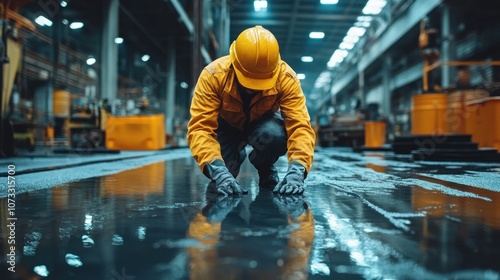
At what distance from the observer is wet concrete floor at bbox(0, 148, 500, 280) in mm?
901

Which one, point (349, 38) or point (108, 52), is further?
point (349, 38)

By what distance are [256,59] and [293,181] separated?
26.9 inches

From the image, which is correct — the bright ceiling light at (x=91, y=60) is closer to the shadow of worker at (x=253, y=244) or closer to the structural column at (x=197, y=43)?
the structural column at (x=197, y=43)

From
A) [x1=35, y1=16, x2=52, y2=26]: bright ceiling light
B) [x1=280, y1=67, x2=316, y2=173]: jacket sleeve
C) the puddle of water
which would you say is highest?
[x1=35, y1=16, x2=52, y2=26]: bright ceiling light

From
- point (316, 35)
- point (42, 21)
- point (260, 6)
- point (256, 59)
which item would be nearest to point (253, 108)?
point (256, 59)

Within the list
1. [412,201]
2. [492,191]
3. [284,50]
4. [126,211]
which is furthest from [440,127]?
[284,50]

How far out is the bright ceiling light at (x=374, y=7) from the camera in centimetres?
1354

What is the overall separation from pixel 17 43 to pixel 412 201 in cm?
606

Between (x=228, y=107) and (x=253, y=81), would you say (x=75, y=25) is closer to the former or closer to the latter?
(x=228, y=107)

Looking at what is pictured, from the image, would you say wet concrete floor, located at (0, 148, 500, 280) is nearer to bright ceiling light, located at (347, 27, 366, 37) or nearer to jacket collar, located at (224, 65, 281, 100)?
jacket collar, located at (224, 65, 281, 100)

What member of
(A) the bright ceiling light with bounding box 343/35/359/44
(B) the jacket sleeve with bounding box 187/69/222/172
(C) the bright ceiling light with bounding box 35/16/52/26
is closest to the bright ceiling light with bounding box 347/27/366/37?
(A) the bright ceiling light with bounding box 343/35/359/44

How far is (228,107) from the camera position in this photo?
7.29ft

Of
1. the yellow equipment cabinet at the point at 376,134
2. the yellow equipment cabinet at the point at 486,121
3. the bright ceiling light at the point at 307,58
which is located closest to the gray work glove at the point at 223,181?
the yellow equipment cabinet at the point at 486,121

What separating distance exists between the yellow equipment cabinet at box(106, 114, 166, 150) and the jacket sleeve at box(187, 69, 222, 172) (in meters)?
6.86
